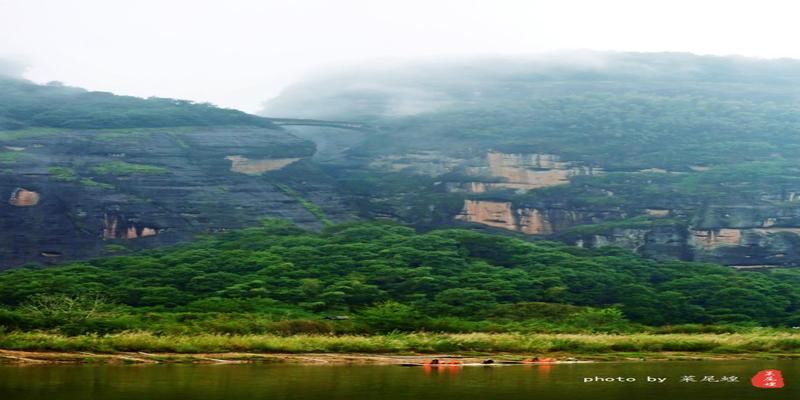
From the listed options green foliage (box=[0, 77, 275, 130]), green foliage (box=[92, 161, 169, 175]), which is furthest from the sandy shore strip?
green foliage (box=[0, 77, 275, 130])

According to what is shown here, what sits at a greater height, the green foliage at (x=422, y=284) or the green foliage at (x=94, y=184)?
the green foliage at (x=94, y=184)

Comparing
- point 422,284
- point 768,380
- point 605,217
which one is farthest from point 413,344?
point 605,217

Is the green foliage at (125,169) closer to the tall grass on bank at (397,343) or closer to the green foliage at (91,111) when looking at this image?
the green foliage at (91,111)

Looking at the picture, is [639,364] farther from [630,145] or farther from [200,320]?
[630,145]

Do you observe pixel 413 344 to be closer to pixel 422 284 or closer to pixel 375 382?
pixel 375 382

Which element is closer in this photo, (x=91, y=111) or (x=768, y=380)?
(x=768, y=380)

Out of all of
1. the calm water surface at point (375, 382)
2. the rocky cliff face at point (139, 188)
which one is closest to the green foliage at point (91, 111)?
the rocky cliff face at point (139, 188)

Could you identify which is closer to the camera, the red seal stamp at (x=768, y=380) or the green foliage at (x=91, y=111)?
the red seal stamp at (x=768, y=380)

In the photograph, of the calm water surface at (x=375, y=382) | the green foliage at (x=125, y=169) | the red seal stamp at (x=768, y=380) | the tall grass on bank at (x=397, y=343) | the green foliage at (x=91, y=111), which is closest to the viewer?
the calm water surface at (x=375, y=382)
